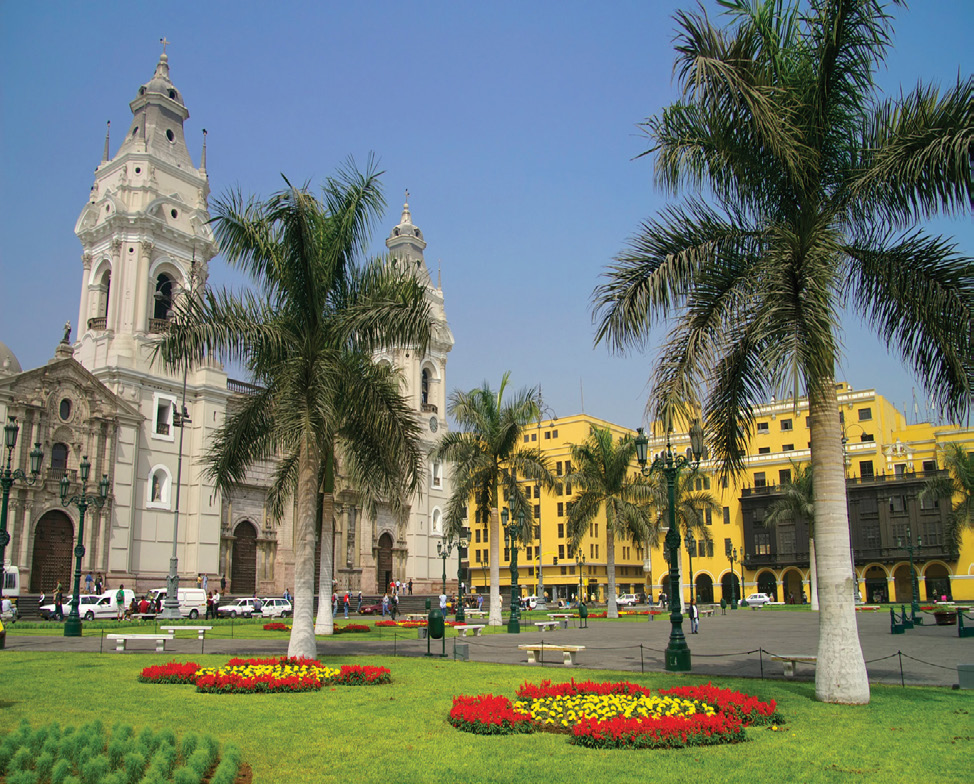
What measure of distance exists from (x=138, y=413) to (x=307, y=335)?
34.7 metres

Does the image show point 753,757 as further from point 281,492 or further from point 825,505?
point 281,492

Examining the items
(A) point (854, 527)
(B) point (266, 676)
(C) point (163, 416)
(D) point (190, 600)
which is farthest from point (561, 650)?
(A) point (854, 527)

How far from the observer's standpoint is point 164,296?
50.3 m

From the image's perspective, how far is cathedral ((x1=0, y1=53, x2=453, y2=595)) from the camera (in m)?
42.3

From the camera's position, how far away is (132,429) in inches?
1820

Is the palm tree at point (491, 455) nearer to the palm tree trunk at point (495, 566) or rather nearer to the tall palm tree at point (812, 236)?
the palm tree trunk at point (495, 566)

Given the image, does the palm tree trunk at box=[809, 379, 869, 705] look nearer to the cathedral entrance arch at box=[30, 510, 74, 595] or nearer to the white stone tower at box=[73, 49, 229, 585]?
the white stone tower at box=[73, 49, 229, 585]

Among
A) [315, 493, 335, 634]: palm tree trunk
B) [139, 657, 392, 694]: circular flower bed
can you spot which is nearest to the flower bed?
[139, 657, 392, 694]: circular flower bed

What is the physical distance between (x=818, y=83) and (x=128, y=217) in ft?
153

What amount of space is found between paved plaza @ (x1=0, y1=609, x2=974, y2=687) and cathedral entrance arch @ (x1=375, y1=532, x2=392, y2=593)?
33872 mm

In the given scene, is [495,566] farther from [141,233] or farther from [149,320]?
[141,233]

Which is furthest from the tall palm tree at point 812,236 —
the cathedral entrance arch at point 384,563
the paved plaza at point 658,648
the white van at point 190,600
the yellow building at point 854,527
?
the cathedral entrance arch at point 384,563

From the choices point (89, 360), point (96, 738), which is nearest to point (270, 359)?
point (96, 738)

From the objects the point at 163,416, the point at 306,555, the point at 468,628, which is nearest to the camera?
the point at 306,555
